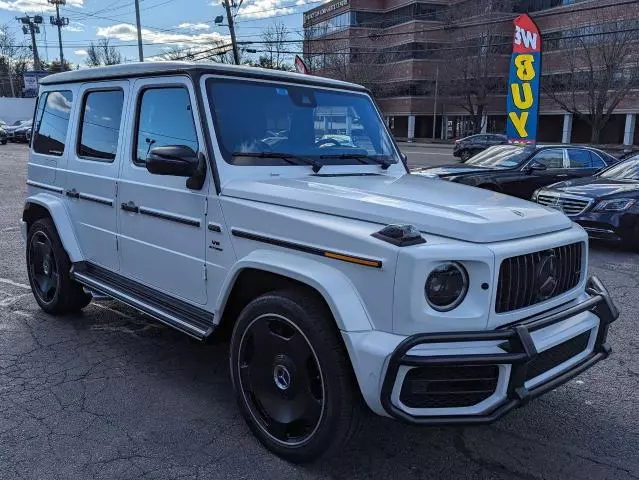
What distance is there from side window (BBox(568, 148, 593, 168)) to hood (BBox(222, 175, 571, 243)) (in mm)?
9405

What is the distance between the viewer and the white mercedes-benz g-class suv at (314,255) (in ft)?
8.37

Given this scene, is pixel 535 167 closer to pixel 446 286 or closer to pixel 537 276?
pixel 537 276

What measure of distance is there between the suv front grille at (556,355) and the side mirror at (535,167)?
8.52 m

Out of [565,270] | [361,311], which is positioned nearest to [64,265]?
[361,311]

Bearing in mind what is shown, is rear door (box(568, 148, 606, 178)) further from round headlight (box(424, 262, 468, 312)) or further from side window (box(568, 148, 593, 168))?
round headlight (box(424, 262, 468, 312))

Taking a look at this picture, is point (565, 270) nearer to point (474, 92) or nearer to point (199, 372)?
point (199, 372)

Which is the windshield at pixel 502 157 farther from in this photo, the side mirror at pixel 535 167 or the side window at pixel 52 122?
the side window at pixel 52 122

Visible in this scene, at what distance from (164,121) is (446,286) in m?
2.26

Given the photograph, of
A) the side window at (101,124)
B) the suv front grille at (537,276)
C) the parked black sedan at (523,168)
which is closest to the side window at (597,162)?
the parked black sedan at (523,168)

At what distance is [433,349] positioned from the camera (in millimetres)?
2504

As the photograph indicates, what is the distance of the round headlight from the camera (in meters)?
2.56

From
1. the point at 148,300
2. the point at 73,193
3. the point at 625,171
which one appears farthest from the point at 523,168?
the point at 148,300

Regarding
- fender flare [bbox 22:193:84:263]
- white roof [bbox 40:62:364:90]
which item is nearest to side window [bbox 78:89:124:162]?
white roof [bbox 40:62:364:90]

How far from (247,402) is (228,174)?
51.8 inches
